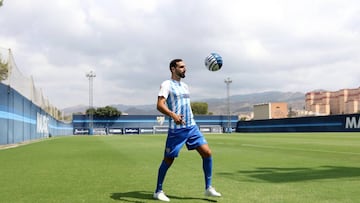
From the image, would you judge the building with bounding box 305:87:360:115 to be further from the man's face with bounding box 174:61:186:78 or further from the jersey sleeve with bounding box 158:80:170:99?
the jersey sleeve with bounding box 158:80:170:99

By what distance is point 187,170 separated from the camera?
35.4 ft

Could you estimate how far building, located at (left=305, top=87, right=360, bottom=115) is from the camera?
575 feet

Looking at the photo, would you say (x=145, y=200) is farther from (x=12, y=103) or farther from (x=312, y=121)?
(x=312, y=121)

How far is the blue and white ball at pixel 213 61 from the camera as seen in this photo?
7689 mm

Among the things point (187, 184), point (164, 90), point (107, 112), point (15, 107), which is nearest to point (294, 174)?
point (187, 184)

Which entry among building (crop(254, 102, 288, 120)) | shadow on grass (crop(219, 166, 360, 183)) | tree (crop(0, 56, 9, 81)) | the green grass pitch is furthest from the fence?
building (crop(254, 102, 288, 120))

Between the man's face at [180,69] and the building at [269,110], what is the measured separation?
141717mm

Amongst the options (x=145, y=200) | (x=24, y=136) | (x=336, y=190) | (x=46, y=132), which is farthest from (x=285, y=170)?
(x=46, y=132)

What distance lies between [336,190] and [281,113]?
15089cm

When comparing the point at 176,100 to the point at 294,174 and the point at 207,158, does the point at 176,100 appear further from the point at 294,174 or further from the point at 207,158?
the point at 294,174

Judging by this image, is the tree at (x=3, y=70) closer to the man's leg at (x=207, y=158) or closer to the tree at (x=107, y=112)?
the man's leg at (x=207, y=158)

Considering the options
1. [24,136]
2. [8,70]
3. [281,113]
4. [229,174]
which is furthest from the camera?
[281,113]

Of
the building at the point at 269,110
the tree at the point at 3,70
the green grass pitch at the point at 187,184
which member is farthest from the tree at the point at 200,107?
the green grass pitch at the point at 187,184

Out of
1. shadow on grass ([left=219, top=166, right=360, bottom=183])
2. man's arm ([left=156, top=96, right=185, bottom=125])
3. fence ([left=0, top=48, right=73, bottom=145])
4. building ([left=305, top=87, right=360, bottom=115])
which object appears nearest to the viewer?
man's arm ([left=156, top=96, right=185, bottom=125])
